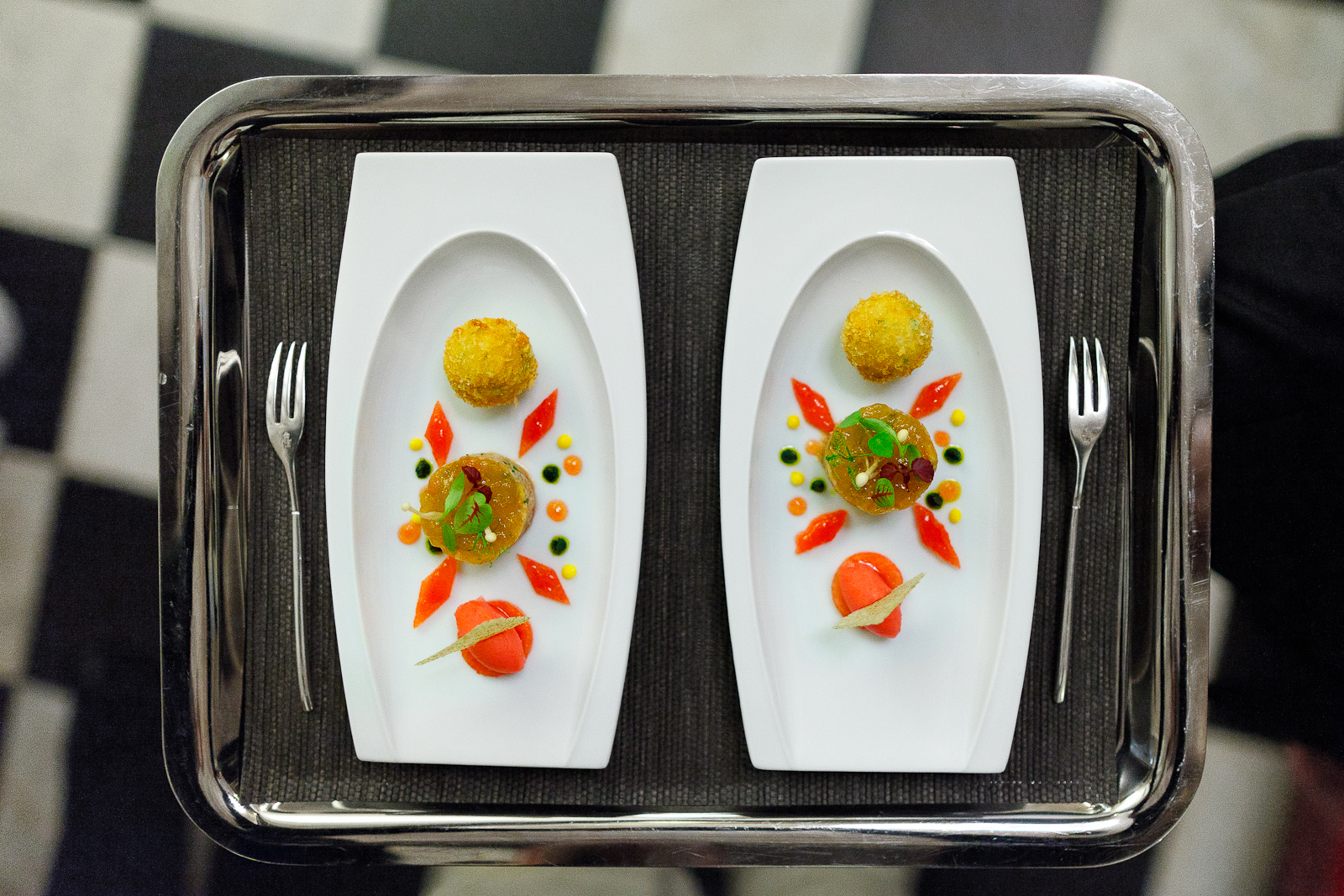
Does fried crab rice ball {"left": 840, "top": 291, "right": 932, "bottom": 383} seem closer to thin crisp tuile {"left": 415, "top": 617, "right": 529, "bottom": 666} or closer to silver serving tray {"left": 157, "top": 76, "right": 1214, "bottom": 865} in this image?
silver serving tray {"left": 157, "top": 76, "right": 1214, "bottom": 865}

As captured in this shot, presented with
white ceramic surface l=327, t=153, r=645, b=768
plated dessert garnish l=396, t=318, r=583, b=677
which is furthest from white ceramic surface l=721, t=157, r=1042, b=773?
plated dessert garnish l=396, t=318, r=583, b=677

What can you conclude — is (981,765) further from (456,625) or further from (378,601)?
(378,601)

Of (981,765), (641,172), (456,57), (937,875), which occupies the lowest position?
(937,875)

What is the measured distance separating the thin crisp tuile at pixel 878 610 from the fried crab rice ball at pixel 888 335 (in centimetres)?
30

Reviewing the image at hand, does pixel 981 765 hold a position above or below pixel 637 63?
below

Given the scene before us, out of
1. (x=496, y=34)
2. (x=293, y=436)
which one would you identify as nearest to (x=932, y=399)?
(x=293, y=436)

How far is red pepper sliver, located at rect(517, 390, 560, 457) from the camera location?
113cm

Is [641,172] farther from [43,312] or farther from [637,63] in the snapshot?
[43,312]

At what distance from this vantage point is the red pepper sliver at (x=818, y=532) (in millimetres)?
1127

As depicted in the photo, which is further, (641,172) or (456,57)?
(456,57)

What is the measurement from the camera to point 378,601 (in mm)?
1123

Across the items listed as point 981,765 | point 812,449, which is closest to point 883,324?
point 812,449

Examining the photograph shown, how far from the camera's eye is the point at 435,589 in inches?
44.4

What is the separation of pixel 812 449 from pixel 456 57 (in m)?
1.06
